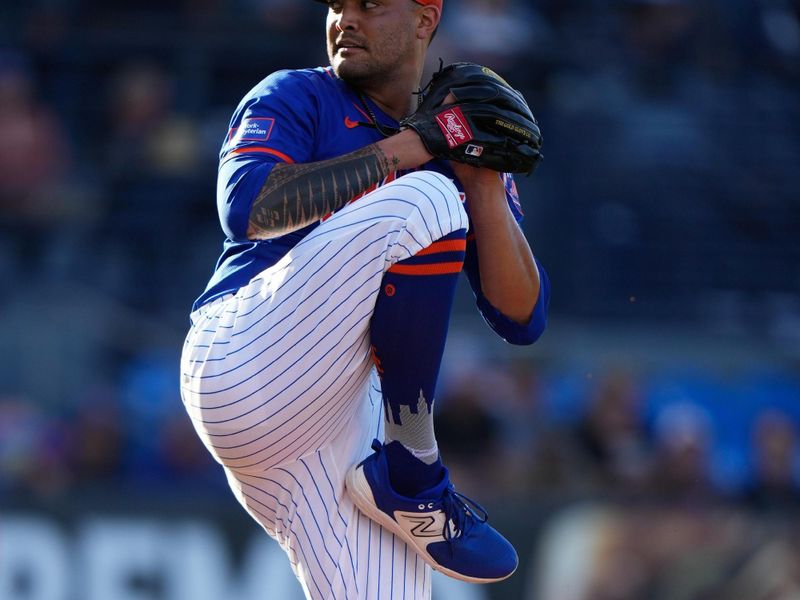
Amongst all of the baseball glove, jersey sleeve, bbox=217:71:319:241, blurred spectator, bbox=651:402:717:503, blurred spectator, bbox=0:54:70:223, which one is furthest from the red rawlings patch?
blurred spectator, bbox=0:54:70:223

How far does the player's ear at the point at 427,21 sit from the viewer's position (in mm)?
3559

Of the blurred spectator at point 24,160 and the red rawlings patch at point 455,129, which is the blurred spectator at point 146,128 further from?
the red rawlings patch at point 455,129

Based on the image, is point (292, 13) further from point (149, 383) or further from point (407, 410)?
point (407, 410)

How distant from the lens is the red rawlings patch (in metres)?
3.19

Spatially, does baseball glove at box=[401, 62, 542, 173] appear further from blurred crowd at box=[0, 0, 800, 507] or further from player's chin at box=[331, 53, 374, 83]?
blurred crowd at box=[0, 0, 800, 507]

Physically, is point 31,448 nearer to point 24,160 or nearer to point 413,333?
point 24,160

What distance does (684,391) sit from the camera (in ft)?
26.6

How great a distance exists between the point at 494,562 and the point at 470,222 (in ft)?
2.89

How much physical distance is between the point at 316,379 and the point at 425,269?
1.21 feet

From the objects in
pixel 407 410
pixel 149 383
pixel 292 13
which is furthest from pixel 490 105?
pixel 292 13

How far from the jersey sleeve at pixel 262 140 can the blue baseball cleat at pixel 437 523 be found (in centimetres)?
67

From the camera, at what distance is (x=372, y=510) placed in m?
3.27

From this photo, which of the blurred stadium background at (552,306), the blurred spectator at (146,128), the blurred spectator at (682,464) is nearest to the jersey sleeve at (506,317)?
the blurred stadium background at (552,306)

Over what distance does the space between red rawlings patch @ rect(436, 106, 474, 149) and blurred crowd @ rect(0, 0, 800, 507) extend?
376 cm
